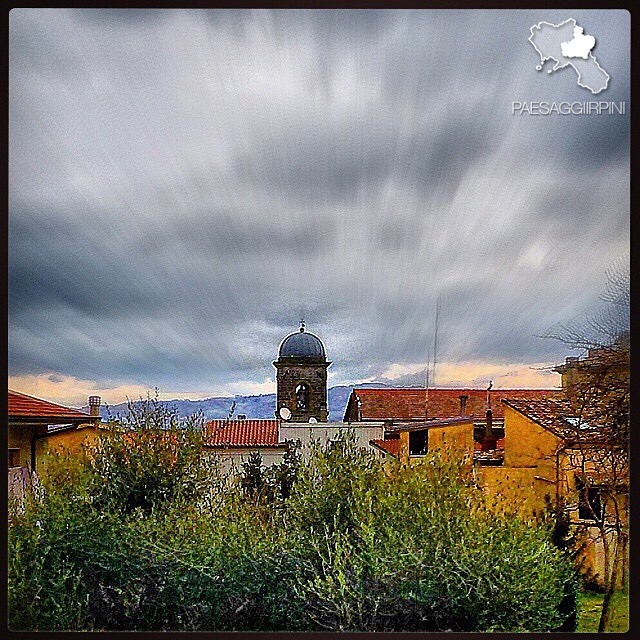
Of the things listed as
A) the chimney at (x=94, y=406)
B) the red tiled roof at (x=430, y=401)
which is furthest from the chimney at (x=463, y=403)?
the chimney at (x=94, y=406)

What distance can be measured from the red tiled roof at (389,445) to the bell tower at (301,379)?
9.2 inches

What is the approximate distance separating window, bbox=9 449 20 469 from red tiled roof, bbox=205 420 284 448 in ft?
2.43

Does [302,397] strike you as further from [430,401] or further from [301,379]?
[430,401]

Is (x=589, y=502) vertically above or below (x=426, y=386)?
below

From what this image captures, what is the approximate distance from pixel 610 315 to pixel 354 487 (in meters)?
1.21

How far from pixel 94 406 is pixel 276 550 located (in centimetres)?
92

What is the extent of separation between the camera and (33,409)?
11.4 ft

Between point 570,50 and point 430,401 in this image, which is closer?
point 570,50

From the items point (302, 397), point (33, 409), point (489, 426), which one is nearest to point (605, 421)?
point (489, 426)

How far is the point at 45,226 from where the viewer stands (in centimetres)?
349

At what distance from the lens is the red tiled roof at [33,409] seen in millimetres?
3451

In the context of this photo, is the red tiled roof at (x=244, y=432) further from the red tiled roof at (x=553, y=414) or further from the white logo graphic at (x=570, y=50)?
the white logo graphic at (x=570, y=50)

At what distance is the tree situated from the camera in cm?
340

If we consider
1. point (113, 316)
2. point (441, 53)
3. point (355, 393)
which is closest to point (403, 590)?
point (355, 393)
